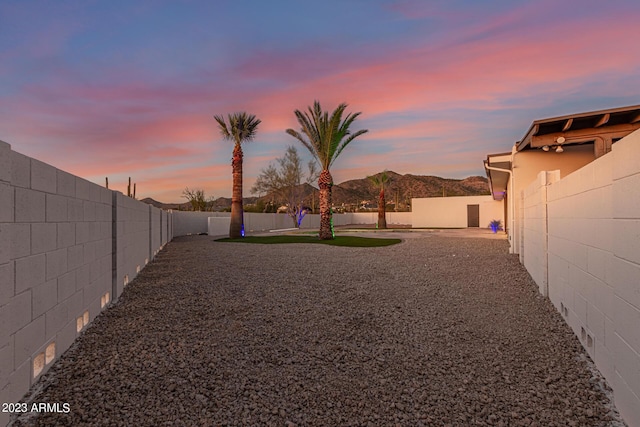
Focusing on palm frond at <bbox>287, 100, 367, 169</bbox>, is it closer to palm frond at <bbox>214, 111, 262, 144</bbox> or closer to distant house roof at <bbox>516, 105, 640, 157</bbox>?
palm frond at <bbox>214, 111, 262, 144</bbox>

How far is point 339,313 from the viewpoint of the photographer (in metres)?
4.86

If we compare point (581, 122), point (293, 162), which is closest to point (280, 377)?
point (581, 122)

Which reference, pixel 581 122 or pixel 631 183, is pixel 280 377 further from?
pixel 581 122

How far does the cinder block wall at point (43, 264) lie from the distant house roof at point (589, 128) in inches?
363

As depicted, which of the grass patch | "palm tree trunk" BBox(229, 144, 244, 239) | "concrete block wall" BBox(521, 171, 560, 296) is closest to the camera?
"concrete block wall" BBox(521, 171, 560, 296)

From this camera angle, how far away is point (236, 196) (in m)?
21.3

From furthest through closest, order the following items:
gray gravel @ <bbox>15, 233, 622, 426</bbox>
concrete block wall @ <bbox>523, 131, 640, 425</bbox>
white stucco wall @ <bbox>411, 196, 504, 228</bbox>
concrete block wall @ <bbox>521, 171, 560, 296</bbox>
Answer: white stucco wall @ <bbox>411, 196, 504, 228</bbox>, concrete block wall @ <bbox>521, 171, 560, 296</bbox>, gray gravel @ <bbox>15, 233, 622, 426</bbox>, concrete block wall @ <bbox>523, 131, 640, 425</bbox>

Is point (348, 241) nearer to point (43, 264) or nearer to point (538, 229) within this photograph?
point (538, 229)

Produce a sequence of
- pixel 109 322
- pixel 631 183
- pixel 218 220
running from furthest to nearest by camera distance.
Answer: pixel 218 220
pixel 109 322
pixel 631 183

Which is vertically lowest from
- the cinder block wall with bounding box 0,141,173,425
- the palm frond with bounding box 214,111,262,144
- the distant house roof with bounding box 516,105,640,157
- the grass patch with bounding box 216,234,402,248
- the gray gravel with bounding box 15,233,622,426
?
the gray gravel with bounding box 15,233,622,426

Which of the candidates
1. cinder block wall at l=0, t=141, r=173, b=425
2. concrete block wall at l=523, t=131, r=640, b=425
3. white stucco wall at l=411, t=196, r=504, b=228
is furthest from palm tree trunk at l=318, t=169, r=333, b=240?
white stucco wall at l=411, t=196, r=504, b=228

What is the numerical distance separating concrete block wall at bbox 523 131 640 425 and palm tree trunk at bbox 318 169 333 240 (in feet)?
44.3

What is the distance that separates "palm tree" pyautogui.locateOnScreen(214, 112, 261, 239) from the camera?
21.0 metres

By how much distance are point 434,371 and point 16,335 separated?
132 inches
